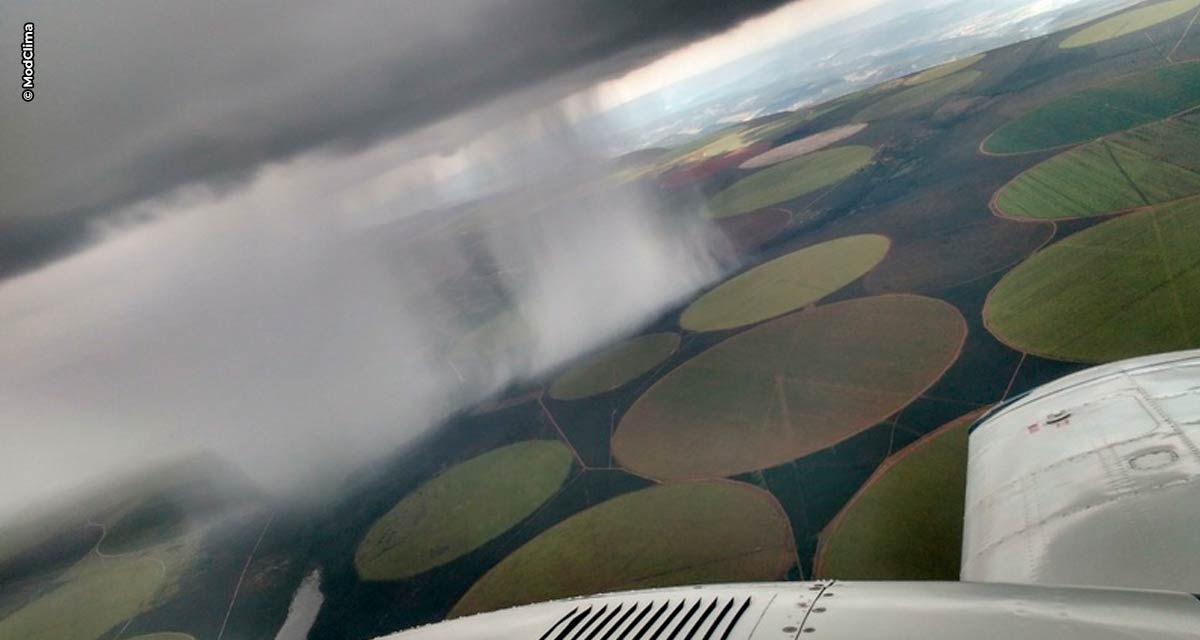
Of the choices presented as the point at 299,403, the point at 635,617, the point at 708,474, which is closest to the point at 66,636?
the point at 299,403

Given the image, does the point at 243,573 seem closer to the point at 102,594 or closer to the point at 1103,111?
the point at 102,594

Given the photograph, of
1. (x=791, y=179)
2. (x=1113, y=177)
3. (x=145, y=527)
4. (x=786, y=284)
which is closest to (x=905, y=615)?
(x=786, y=284)

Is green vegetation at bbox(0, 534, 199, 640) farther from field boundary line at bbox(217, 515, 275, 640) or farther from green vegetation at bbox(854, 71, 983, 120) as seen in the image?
green vegetation at bbox(854, 71, 983, 120)

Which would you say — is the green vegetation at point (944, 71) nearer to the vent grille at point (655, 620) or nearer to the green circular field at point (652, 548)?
the green circular field at point (652, 548)

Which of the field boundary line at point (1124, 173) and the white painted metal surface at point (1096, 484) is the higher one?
the white painted metal surface at point (1096, 484)

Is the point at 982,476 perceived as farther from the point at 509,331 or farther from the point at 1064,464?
the point at 509,331

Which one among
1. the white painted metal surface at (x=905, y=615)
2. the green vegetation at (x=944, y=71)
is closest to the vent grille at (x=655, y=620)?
the white painted metal surface at (x=905, y=615)
